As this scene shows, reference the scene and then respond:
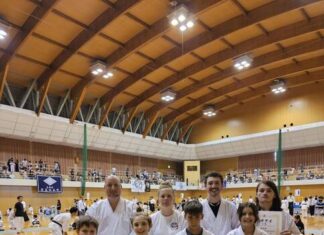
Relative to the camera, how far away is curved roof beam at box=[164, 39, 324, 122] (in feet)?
80.5

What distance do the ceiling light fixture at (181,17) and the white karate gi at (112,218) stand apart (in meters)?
14.8

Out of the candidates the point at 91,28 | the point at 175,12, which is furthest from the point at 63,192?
the point at 175,12

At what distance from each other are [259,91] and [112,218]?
32280 millimetres

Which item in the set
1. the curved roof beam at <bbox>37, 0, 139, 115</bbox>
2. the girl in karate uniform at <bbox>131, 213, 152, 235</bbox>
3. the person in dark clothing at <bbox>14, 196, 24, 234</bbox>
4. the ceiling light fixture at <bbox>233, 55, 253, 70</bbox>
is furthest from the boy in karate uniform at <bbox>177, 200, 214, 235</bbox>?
the ceiling light fixture at <bbox>233, 55, 253, 70</bbox>

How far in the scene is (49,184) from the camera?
93.9ft

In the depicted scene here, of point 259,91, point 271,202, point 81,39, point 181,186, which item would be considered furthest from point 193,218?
point 181,186

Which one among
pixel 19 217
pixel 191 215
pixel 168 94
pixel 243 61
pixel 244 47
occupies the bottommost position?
pixel 19 217

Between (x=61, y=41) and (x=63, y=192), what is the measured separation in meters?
14.4

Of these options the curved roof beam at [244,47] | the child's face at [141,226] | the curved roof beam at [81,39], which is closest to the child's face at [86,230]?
the child's face at [141,226]

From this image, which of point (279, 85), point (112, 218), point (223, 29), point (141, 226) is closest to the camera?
point (141, 226)

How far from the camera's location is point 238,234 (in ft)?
13.5

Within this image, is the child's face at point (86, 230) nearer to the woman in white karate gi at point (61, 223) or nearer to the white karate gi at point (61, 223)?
the woman in white karate gi at point (61, 223)

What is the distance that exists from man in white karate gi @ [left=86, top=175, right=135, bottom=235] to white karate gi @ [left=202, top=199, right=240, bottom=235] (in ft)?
3.81

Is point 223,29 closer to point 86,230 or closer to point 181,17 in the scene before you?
point 181,17
